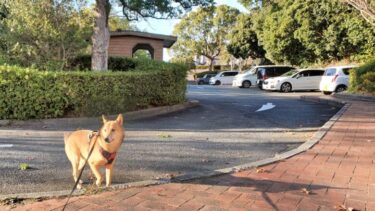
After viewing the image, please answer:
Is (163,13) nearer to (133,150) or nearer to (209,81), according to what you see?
(133,150)

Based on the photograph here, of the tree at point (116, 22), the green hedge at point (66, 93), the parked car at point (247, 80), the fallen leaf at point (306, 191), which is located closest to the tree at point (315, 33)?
the parked car at point (247, 80)

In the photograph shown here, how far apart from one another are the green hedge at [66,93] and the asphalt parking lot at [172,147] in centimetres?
88

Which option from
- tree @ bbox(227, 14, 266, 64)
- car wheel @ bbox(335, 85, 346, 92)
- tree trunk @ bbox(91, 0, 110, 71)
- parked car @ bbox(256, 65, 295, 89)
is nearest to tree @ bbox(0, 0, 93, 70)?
tree trunk @ bbox(91, 0, 110, 71)

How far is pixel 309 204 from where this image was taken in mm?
4582

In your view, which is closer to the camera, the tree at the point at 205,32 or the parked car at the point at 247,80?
the parked car at the point at 247,80

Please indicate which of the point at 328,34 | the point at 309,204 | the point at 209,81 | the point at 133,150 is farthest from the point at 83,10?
the point at 209,81

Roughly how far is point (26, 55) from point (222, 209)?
477 inches

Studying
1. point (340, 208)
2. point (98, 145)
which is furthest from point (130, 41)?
point (340, 208)

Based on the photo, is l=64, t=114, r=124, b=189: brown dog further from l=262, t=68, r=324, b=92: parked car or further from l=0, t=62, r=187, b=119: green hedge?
l=262, t=68, r=324, b=92: parked car

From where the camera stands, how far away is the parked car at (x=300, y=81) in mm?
27594

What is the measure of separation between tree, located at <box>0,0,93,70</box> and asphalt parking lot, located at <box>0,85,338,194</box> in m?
4.61

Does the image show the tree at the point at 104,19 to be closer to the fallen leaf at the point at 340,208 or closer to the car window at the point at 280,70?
the fallen leaf at the point at 340,208

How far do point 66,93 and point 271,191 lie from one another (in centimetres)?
778

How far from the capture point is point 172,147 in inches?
316
